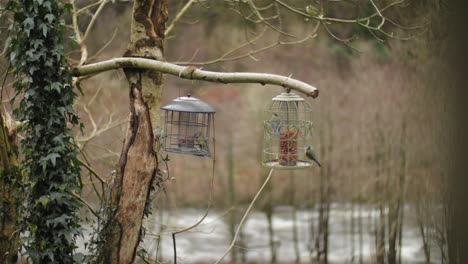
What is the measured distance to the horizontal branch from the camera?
2.89 meters

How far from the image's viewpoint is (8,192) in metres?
3.72

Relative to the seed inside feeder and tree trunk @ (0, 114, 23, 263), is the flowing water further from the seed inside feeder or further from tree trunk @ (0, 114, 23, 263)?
the seed inside feeder

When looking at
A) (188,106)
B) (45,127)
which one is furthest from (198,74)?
(45,127)

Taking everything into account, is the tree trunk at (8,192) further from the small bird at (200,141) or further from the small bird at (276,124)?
the small bird at (276,124)

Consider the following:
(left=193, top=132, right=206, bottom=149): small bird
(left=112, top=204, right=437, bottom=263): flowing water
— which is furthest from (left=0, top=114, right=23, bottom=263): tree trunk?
(left=112, top=204, right=437, bottom=263): flowing water

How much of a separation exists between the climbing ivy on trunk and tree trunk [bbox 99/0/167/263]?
0.80 ft

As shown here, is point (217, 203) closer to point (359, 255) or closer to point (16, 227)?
point (359, 255)

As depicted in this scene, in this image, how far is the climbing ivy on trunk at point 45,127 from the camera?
10.5 ft

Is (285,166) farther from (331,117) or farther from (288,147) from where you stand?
(331,117)

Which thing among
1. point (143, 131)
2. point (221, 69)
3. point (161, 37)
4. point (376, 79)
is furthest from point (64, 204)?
point (376, 79)

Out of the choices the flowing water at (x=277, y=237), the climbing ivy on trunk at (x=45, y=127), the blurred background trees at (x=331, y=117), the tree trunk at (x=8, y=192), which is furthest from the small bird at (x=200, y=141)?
the flowing water at (x=277, y=237)

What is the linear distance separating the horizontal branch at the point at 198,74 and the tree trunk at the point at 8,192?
0.65 metres

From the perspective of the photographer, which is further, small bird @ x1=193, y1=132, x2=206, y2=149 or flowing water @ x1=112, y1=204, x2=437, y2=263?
flowing water @ x1=112, y1=204, x2=437, y2=263

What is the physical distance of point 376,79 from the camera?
23.9 feet
